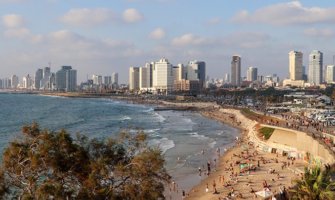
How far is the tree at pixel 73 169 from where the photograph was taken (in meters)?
11.0

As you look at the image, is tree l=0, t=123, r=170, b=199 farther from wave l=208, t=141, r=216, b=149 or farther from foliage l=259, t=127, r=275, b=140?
wave l=208, t=141, r=216, b=149

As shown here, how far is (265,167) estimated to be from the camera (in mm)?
35531

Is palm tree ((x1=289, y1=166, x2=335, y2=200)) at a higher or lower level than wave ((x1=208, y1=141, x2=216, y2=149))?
higher

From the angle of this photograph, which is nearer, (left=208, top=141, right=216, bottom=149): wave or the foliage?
the foliage

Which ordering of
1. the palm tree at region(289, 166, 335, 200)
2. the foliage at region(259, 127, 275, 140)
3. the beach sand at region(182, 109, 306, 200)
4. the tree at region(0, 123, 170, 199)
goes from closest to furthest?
the tree at region(0, 123, 170, 199) → the palm tree at region(289, 166, 335, 200) → the beach sand at region(182, 109, 306, 200) → the foliage at region(259, 127, 275, 140)

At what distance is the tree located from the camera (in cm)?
1098

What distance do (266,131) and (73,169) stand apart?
41.0m

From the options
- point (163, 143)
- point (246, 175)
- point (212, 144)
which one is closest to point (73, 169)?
point (246, 175)

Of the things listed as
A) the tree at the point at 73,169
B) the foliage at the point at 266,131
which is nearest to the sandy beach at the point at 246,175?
the foliage at the point at 266,131

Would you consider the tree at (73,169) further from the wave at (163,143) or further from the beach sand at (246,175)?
the wave at (163,143)

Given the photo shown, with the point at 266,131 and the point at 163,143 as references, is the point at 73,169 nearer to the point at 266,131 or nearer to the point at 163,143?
the point at 163,143

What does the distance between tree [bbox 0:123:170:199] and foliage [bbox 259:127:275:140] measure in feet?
124

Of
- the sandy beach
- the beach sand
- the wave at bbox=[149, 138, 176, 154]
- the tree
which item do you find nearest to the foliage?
the beach sand

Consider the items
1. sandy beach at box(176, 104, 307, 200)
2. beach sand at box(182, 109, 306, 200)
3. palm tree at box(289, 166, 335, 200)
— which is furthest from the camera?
beach sand at box(182, 109, 306, 200)
